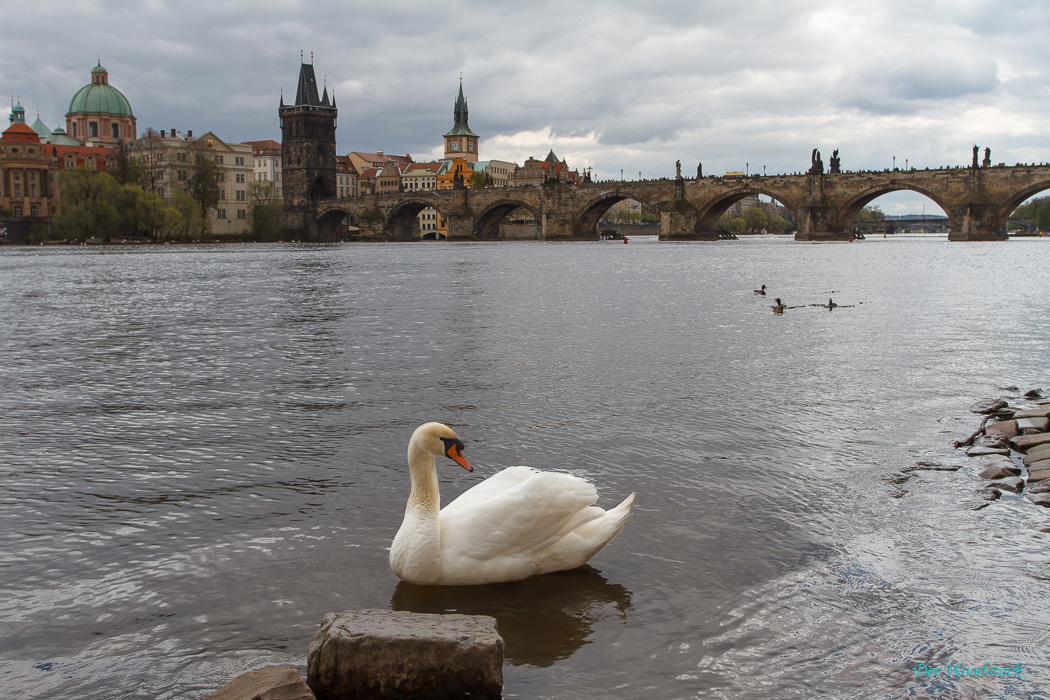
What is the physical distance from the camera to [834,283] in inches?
1052

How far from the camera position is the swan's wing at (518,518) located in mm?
3924

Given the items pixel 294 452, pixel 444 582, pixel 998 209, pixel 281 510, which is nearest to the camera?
pixel 444 582

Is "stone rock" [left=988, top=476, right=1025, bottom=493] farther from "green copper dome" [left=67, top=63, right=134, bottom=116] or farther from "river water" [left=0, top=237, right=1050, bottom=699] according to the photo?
"green copper dome" [left=67, top=63, right=134, bottom=116]

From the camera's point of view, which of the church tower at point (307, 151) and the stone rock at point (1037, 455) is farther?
the church tower at point (307, 151)

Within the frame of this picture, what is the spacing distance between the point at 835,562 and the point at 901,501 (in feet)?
4.07

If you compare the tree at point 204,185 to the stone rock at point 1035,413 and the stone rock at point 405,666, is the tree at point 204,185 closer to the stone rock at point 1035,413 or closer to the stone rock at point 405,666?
the stone rock at point 1035,413

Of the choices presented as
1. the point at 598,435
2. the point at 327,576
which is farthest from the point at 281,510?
the point at 598,435

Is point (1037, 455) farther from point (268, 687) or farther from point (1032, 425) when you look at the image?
point (268, 687)

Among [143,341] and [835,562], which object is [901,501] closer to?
[835,562]

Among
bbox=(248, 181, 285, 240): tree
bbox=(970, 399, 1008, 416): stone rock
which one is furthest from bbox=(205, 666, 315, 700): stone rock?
bbox=(248, 181, 285, 240): tree

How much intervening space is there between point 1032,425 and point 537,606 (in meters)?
A: 4.81

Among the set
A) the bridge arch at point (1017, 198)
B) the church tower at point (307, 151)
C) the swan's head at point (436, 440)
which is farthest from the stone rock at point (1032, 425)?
the church tower at point (307, 151)

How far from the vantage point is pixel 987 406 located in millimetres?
8055

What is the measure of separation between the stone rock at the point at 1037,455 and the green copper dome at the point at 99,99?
12364cm
